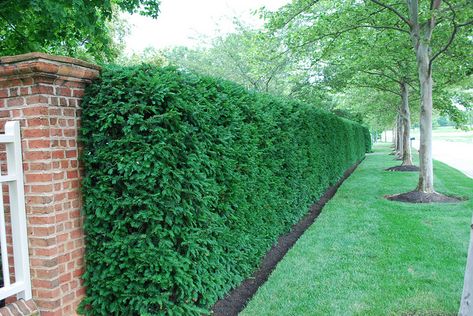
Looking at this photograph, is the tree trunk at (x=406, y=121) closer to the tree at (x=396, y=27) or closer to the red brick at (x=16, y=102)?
the tree at (x=396, y=27)

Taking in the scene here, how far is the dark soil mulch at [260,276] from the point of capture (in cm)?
383

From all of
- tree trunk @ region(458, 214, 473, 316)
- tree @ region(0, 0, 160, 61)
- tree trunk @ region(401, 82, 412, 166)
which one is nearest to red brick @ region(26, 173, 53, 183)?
tree trunk @ region(458, 214, 473, 316)

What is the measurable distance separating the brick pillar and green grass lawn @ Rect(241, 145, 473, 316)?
175cm

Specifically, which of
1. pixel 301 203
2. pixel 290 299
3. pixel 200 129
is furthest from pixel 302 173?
pixel 200 129

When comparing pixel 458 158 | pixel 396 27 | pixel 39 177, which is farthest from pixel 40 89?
pixel 458 158

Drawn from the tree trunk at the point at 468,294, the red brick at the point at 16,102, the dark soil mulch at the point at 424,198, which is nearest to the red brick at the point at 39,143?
the red brick at the point at 16,102

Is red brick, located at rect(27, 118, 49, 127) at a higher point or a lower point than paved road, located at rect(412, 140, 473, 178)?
higher

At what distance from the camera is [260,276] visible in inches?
188

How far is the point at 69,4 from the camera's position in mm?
5758

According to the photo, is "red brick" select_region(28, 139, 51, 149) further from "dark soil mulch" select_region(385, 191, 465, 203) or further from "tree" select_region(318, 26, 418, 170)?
"tree" select_region(318, 26, 418, 170)

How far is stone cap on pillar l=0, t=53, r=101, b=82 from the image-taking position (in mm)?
2572

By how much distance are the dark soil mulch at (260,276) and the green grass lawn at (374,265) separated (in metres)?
0.19

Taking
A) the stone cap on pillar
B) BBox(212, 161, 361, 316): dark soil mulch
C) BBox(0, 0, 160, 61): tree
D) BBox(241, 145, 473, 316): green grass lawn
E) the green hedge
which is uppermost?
BBox(0, 0, 160, 61): tree

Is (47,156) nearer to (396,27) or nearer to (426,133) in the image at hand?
(426,133)
